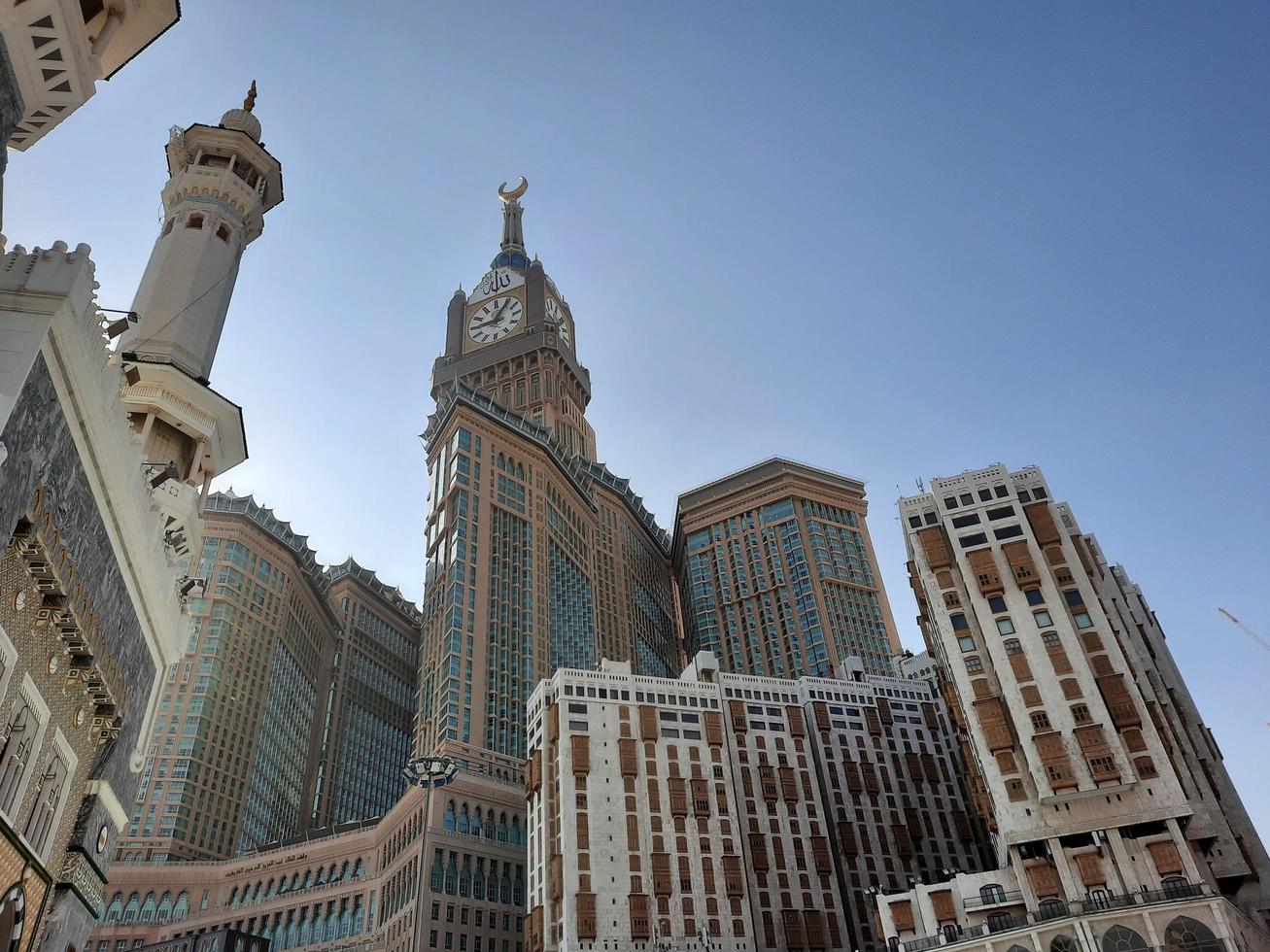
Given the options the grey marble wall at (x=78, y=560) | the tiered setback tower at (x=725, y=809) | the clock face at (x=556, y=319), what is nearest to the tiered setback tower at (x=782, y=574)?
the tiered setback tower at (x=725, y=809)

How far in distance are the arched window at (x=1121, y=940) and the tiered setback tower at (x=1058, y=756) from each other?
12 centimetres

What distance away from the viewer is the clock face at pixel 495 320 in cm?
19286

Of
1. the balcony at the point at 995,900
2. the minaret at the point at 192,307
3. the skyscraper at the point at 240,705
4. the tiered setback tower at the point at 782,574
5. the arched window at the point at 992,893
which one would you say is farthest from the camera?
the tiered setback tower at the point at 782,574

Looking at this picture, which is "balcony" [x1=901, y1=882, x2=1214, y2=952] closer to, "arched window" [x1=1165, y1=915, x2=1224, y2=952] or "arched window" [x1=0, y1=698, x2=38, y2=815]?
"arched window" [x1=1165, y1=915, x2=1224, y2=952]

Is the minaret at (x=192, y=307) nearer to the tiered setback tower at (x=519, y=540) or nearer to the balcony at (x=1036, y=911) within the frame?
the balcony at (x=1036, y=911)

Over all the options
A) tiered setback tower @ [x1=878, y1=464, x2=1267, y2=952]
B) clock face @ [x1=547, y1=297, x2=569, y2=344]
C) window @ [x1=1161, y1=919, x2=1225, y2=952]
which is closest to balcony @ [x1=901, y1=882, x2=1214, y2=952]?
tiered setback tower @ [x1=878, y1=464, x2=1267, y2=952]

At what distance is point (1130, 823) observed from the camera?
70.2 metres

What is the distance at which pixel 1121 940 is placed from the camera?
66.4 meters

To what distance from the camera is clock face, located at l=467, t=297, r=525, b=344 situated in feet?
633

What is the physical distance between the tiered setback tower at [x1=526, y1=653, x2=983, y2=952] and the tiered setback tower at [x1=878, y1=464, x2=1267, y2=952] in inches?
696

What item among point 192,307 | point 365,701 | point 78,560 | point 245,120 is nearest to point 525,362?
point 365,701

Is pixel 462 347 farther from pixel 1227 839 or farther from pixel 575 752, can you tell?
pixel 1227 839

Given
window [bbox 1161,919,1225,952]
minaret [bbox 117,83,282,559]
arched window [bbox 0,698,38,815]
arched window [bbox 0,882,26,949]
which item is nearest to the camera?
arched window [bbox 0,698,38,815]

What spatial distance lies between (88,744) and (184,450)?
23.8 metres
